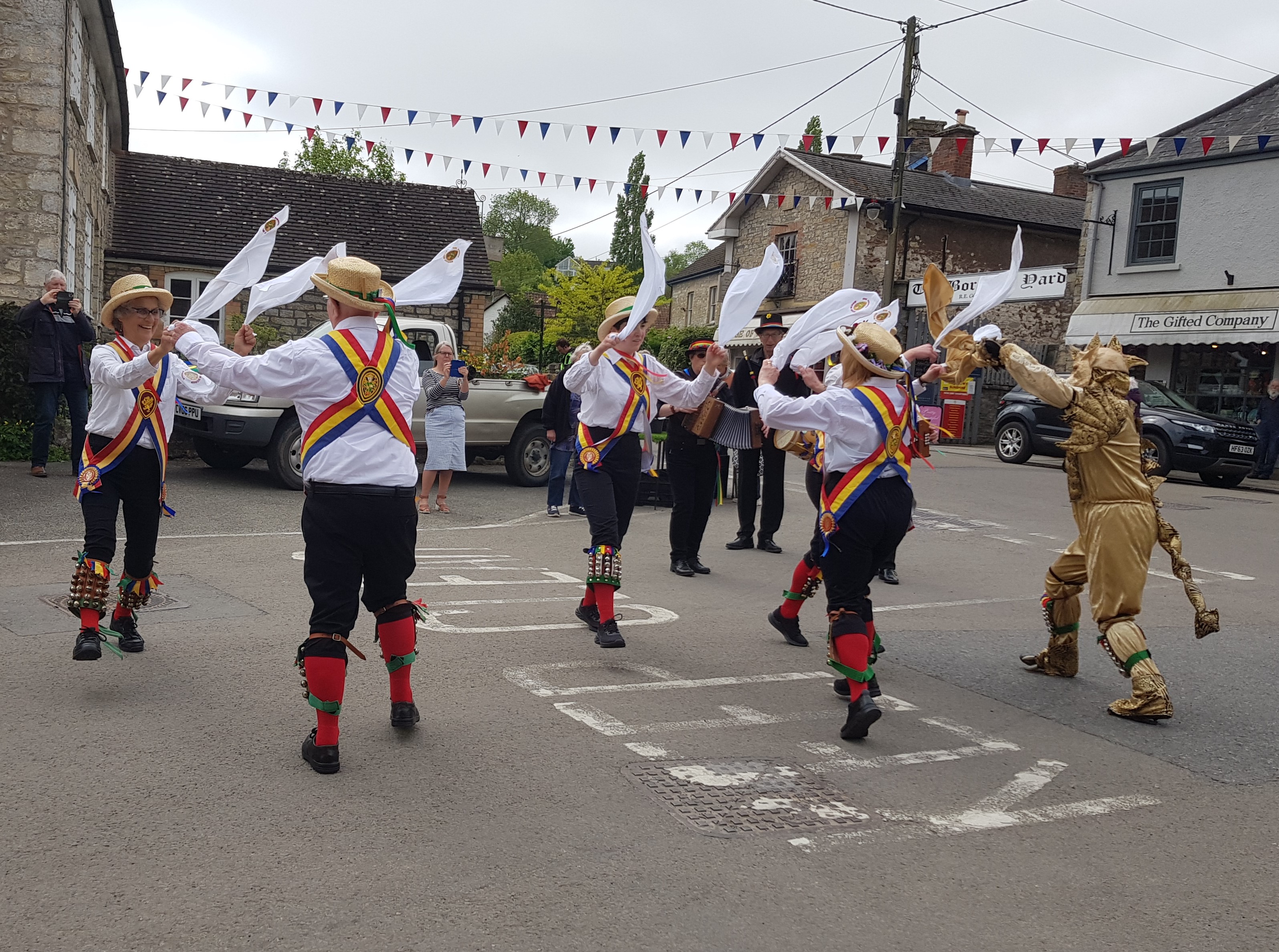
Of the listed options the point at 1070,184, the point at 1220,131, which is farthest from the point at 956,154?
the point at 1220,131

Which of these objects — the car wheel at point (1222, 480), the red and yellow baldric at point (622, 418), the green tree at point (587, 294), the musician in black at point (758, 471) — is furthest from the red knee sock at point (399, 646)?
the green tree at point (587, 294)

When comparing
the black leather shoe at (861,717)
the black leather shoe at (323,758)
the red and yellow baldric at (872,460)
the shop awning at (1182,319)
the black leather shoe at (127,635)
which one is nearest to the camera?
the black leather shoe at (323,758)

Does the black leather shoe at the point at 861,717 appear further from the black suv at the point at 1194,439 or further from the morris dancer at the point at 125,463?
the black suv at the point at 1194,439

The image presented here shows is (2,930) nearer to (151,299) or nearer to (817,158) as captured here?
(151,299)

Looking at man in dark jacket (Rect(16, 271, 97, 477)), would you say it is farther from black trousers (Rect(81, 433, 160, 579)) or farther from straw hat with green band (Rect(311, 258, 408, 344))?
straw hat with green band (Rect(311, 258, 408, 344))

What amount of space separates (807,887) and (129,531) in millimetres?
3792

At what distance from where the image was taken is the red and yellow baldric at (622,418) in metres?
6.51

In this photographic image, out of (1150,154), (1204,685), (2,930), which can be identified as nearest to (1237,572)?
(1204,685)

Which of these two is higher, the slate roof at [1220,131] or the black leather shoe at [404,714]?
the slate roof at [1220,131]

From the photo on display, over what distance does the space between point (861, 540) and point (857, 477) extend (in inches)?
11.2

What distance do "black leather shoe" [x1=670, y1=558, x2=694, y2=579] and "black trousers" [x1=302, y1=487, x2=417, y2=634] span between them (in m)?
4.62

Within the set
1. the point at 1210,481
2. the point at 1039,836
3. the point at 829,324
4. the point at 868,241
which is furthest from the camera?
the point at 868,241

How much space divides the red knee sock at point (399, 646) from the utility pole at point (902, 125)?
62.8 feet

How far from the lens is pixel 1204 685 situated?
620cm
